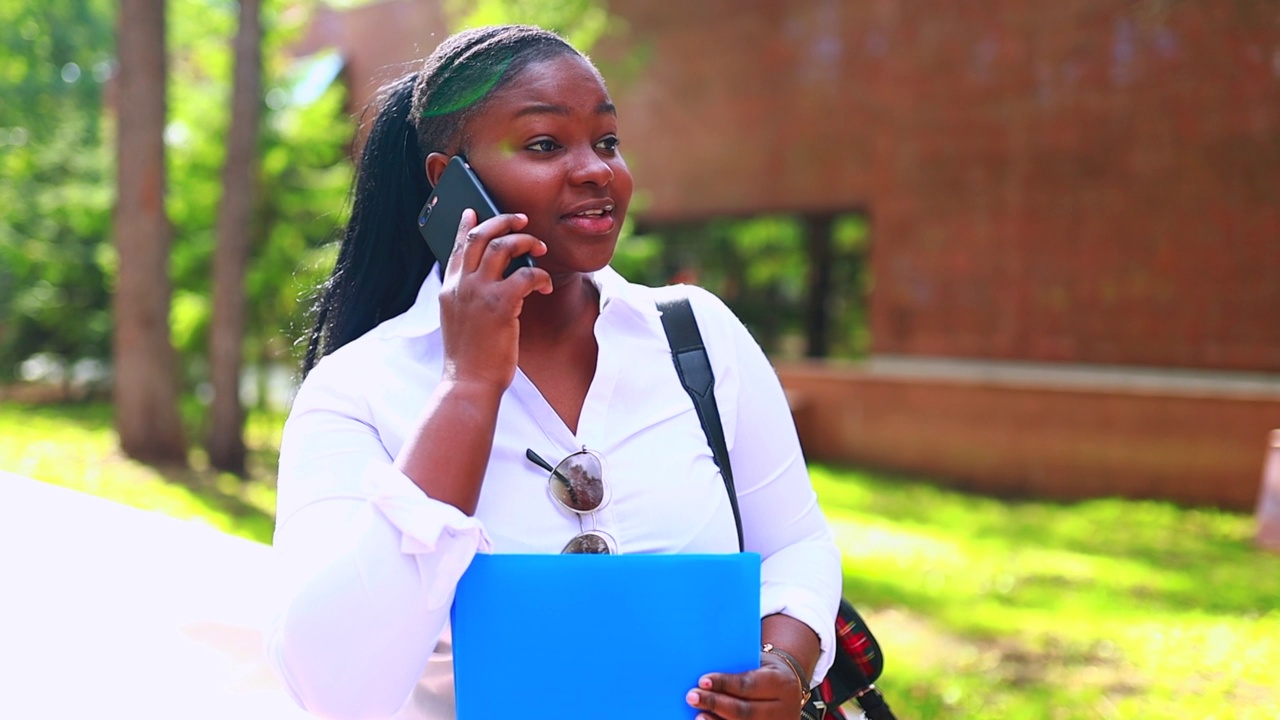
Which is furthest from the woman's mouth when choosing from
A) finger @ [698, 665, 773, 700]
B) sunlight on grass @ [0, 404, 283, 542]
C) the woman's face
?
sunlight on grass @ [0, 404, 283, 542]

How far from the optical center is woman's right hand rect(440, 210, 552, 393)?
4.92 ft

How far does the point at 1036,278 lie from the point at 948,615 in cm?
731

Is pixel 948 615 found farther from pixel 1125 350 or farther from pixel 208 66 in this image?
pixel 208 66

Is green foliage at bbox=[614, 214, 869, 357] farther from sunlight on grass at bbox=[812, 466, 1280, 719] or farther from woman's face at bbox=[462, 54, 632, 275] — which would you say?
woman's face at bbox=[462, 54, 632, 275]

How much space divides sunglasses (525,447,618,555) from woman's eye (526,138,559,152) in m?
0.45

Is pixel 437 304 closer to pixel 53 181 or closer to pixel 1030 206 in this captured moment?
pixel 1030 206

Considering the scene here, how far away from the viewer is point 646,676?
1.48 meters

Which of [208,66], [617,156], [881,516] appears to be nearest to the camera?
[617,156]

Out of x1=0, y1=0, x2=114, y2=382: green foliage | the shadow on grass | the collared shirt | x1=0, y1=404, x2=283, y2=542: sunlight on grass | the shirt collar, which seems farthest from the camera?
x1=0, y1=0, x2=114, y2=382: green foliage

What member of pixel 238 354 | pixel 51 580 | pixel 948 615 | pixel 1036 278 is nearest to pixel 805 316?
pixel 1036 278

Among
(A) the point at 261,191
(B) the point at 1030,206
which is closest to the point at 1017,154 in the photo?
(B) the point at 1030,206

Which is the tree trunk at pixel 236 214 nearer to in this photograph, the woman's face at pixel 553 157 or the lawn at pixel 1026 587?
the lawn at pixel 1026 587

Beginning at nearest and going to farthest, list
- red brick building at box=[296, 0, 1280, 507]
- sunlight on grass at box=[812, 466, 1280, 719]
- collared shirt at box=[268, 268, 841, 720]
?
collared shirt at box=[268, 268, 841, 720] < sunlight on grass at box=[812, 466, 1280, 719] < red brick building at box=[296, 0, 1280, 507]

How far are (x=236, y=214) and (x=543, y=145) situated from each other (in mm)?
9181
